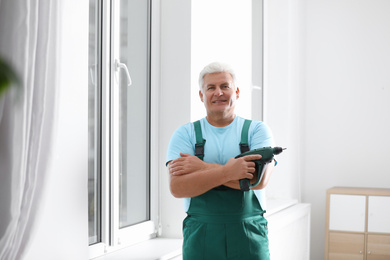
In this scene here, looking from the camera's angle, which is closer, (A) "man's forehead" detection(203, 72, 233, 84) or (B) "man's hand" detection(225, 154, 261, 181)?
(B) "man's hand" detection(225, 154, 261, 181)

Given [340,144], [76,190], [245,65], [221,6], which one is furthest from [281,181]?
[76,190]

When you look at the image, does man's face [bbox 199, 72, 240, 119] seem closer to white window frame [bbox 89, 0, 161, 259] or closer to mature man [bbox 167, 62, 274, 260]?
mature man [bbox 167, 62, 274, 260]

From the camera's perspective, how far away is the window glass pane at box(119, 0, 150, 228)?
2494 mm

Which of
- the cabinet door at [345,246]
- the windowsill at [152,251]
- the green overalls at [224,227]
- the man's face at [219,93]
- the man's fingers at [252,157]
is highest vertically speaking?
the man's face at [219,93]

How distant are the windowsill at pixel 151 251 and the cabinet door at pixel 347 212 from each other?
2.21 meters

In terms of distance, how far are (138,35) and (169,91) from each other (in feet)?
1.08

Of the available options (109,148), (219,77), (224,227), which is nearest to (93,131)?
(109,148)

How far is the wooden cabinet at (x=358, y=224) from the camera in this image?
4254mm

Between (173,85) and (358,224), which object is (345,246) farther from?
(173,85)

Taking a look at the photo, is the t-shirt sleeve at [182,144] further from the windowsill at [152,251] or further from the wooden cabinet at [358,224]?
the wooden cabinet at [358,224]

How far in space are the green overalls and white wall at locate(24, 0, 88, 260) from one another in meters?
0.37

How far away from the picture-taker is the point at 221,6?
3168mm

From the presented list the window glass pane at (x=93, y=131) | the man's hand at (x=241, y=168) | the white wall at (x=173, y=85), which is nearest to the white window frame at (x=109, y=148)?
the window glass pane at (x=93, y=131)

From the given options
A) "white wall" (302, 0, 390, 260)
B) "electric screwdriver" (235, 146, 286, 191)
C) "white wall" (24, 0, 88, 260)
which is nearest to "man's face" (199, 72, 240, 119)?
"electric screwdriver" (235, 146, 286, 191)
